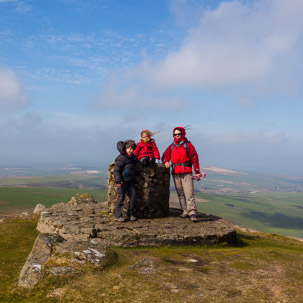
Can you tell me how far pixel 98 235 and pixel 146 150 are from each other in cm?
453

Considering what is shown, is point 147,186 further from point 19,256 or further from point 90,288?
→ point 90,288

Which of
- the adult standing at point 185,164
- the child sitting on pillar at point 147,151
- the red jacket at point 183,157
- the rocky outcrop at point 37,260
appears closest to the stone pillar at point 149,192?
the child sitting on pillar at point 147,151

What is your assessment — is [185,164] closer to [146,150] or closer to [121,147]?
[146,150]

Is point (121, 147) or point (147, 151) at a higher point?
point (121, 147)

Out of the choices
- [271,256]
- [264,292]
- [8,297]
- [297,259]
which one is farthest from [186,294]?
[297,259]

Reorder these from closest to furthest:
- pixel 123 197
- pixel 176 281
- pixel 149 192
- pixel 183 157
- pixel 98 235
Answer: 1. pixel 176 281
2. pixel 98 235
3. pixel 123 197
4. pixel 183 157
5. pixel 149 192

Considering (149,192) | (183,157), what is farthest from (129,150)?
(183,157)

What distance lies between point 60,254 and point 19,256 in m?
3.55

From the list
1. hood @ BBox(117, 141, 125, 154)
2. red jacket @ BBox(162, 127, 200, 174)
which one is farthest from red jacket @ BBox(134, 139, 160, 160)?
hood @ BBox(117, 141, 125, 154)

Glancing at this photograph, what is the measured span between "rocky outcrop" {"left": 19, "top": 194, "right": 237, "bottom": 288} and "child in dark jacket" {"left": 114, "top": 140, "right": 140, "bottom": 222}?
660 millimetres

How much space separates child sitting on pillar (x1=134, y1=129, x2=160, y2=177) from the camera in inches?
522

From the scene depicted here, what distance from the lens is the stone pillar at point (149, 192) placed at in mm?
13180

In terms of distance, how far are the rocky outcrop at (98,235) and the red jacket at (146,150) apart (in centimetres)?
301

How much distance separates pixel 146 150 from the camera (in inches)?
523
